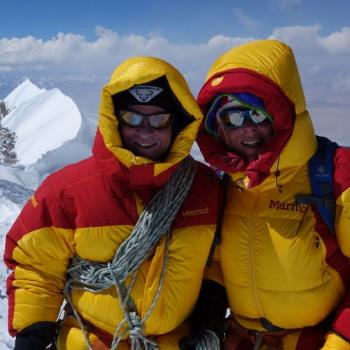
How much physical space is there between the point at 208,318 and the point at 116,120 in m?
1.14

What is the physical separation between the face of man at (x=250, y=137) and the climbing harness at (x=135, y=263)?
295mm

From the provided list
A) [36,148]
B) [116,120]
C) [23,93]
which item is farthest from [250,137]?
[23,93]

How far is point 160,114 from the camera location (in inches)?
87.7

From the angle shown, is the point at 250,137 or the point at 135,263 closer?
the point at 135,263

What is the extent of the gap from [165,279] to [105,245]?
0.33 metres

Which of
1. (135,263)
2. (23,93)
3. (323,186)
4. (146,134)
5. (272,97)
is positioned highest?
(272,97)

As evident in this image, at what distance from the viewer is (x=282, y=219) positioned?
2189 millimetres

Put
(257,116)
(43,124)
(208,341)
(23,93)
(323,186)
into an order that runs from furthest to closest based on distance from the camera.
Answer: (23,93)
(43,124)
(208,341)
(257,116)
(323,186)

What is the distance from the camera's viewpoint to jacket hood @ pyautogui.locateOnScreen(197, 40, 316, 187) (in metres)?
2.12

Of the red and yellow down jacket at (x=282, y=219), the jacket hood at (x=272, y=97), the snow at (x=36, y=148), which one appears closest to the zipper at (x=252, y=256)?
the red and yellow down jacket at (x=282, y=219)

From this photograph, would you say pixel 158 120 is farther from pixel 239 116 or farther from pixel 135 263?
pixel 135 263

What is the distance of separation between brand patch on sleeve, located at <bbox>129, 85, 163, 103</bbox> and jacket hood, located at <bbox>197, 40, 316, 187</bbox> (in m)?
0.29

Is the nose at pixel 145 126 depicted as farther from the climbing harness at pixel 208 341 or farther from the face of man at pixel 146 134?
the climbing harness at pixel 208 341

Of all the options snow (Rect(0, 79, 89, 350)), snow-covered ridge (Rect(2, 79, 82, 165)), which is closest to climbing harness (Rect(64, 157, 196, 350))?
snow (Rect(0, 79, 89, 350))
